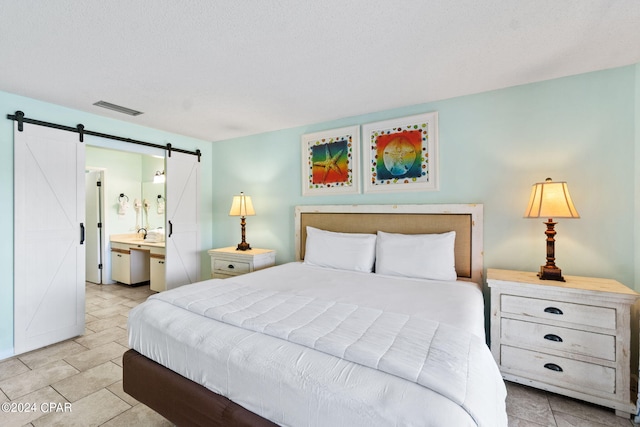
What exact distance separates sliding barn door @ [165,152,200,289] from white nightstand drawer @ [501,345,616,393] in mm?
3851

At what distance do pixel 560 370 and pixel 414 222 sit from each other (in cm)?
150

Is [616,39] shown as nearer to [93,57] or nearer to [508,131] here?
[508,131]

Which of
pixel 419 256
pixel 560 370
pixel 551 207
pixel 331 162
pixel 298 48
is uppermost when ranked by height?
pixel 298 48

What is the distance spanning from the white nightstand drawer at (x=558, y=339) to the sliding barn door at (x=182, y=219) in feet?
12.6

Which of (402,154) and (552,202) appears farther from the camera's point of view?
(402,154)

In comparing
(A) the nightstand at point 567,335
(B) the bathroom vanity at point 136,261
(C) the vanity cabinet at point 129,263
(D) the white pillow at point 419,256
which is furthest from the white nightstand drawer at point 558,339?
(C) the vanity cabinet at point 129,263

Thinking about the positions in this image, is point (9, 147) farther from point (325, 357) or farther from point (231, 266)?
point (325, 357)

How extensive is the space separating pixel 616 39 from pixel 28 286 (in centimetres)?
500

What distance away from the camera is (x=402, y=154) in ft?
9.86

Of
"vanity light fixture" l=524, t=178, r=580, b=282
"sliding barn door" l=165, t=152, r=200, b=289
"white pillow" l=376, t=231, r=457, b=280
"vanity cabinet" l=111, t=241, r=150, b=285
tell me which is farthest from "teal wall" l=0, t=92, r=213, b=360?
"vanity light fixture" l=524, t=178, r=580, b=282

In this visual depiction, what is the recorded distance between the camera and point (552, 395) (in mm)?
2041

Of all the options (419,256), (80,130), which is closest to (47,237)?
(80,130)

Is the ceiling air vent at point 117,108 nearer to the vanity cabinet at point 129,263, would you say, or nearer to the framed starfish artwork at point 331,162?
the framed starfish artwork at point 331,162

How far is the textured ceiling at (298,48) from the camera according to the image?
155cm
